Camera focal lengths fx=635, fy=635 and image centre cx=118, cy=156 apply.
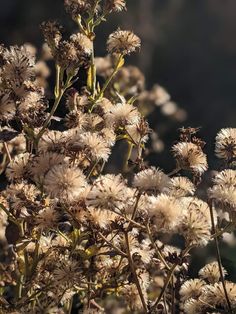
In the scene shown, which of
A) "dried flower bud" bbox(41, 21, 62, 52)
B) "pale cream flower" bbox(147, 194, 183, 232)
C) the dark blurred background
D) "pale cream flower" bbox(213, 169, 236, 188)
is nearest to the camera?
"pale cream flower" bbox(147, 194, 183, 232)

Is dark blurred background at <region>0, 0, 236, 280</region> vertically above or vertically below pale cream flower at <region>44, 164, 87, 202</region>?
above

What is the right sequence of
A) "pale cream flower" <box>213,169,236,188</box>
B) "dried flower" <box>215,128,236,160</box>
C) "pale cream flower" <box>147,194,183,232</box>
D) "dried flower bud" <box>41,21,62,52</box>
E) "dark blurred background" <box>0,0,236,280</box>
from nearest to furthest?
"pale cream flower" <box>147,194,183,232</box>
"pale cream flower" <box>213,169,236,188</box>
"dried flower" <box>215,128,236,160</box>
"dried flower bud" <box>41,21,62,52</box>
"dark blurred background" <box>0,0,236,280</box>

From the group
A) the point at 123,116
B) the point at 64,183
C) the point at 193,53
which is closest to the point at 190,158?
the point at 123,116

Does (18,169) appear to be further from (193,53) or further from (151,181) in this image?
(193,53)

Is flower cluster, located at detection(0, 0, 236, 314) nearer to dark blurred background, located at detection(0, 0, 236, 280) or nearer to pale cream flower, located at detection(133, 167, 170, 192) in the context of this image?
pale cream flower, located at detection(133, 167, 170, 192)

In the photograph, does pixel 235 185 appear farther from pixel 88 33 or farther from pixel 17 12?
pixel 17 12

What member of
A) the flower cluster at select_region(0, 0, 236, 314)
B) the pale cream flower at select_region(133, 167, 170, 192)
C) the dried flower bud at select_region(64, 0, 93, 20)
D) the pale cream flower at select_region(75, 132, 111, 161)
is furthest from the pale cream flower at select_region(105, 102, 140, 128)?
the dried flower bud at select_region(64, 0, 93, 20)

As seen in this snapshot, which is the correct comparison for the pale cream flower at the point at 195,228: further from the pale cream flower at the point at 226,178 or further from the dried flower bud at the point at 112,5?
the dried flower bud at the point at 112,5
